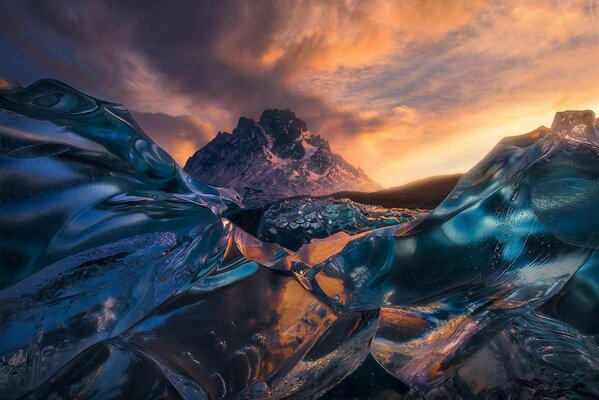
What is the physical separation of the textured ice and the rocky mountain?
194 inches

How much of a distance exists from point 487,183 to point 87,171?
146 centimetres

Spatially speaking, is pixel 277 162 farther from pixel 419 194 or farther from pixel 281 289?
pixel 281 289

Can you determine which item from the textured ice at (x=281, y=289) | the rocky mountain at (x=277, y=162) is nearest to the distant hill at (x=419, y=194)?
the rocky mountain at (x=277, y=162)

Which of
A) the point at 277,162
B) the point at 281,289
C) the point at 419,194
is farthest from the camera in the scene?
the point at 277,162

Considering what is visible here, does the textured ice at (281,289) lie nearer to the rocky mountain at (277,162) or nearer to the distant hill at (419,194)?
the distant hill at (419,194)

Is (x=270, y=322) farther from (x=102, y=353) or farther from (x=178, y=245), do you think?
(x=178, y=245)

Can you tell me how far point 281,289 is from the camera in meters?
1.00

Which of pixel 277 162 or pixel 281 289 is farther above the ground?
pixel 277 162

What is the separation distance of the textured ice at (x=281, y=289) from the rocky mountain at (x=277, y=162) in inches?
194

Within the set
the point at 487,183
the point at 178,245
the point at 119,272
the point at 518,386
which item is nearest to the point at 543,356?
the point at 518,386

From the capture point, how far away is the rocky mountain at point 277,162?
31.6ft

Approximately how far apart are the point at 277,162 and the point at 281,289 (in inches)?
725

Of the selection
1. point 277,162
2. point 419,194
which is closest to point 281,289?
point 419,194

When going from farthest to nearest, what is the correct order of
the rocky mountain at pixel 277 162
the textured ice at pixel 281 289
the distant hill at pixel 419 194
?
the rocky mountain at pixel 277 162 < the distant hill at pixel 419 194 < the textured ice at pixel 281 289
